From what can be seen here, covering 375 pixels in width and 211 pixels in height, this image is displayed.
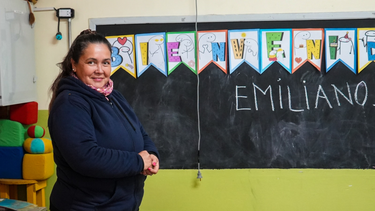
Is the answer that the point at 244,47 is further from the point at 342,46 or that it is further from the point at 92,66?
the point at 92,66

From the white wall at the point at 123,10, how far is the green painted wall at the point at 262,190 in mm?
1062

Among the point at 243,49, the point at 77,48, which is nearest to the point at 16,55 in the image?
the point at 77,48

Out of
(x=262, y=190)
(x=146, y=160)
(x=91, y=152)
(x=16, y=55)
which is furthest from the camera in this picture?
(x=262, y=190)

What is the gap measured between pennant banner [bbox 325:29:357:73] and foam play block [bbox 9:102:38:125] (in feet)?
6.61

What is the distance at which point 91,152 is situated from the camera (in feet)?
3.45

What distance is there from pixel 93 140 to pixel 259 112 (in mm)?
1333

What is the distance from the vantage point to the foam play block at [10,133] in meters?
2.13

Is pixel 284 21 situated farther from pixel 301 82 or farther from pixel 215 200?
pixel 215 200

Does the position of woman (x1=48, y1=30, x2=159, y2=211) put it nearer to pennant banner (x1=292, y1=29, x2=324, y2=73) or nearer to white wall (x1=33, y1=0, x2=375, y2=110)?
white wall (x1=33, y1=0, x2=375, y2=110)

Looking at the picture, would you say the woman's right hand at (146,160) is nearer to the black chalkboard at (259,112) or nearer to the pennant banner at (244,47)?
the black chalkboard at (259,112)

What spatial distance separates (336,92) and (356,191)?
67 cm

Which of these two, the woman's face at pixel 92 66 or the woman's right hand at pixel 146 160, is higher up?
the woman's face at pixel 92 66

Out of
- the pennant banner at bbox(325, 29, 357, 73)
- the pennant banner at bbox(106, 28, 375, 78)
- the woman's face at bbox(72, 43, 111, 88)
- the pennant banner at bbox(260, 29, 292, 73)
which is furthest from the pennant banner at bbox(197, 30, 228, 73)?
the woman's face at bbox(72, 43, 111, 88)

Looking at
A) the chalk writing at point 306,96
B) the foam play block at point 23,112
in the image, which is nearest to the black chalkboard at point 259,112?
the chalk writing at point 306,96
